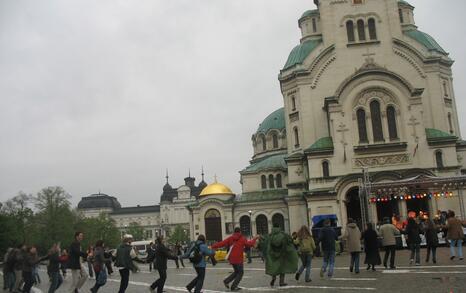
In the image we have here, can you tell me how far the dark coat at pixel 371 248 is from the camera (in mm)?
18906

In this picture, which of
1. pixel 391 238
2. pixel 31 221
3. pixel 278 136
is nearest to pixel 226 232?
pixel 278 136

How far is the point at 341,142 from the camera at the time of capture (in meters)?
47.0

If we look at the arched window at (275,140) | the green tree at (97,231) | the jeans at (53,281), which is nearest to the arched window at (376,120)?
the arched window at (275,140)

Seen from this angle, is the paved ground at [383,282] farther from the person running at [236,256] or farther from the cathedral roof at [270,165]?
the cathedral roof at [270,165]

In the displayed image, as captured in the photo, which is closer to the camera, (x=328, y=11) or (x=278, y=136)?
(x=328, y=11)

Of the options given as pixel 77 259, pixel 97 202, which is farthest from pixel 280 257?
pixel 97 202

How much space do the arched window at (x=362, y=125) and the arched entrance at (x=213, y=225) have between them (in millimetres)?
20220

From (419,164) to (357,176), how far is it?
5.60 meters

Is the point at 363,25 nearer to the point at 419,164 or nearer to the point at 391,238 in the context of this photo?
the point at 419,164

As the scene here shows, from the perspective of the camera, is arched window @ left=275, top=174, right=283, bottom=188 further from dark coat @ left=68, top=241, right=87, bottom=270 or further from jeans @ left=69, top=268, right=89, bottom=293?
dark coat @ left=68, top=241, right=87, bottom=270

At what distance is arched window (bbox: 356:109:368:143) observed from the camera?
4725 centimetres

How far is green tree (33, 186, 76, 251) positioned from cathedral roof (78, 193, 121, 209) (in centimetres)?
8524

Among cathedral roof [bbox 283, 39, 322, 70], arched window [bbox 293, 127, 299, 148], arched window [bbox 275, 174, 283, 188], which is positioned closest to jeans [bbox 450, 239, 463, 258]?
arched window [bbox 293, 127, 299, 148]

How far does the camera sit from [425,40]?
54.1m
